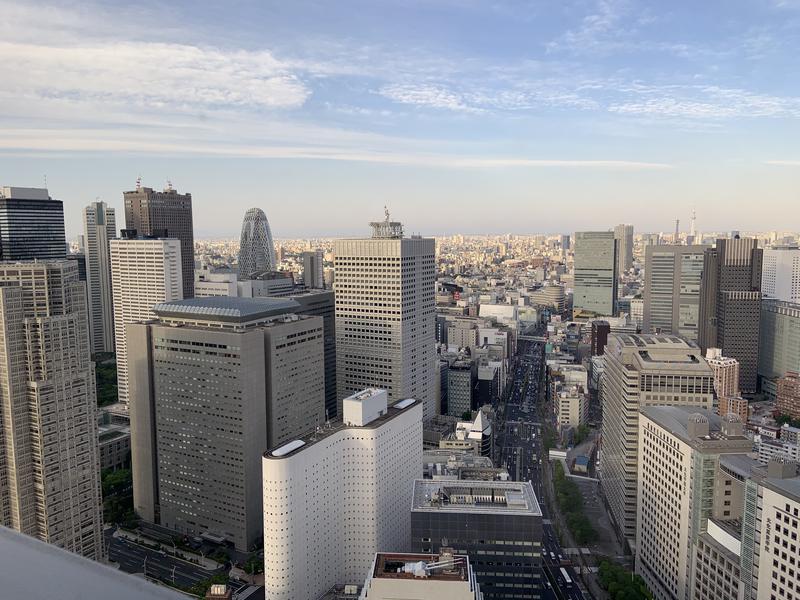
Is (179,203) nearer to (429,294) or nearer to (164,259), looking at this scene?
(164,259)

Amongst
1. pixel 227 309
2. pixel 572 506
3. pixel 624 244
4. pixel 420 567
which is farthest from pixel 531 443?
pixel 624 244

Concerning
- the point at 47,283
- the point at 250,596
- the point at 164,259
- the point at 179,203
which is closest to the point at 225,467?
the point at 250,596

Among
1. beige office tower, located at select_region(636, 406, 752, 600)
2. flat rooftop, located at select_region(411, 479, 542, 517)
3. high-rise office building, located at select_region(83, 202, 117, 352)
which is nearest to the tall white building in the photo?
flat rooftop, located at select_region(411, 479, 542, 517)

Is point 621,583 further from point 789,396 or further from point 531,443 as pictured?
point 789,396

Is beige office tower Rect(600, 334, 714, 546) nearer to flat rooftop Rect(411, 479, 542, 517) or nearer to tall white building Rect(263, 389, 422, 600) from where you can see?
flat rooftop Rect(411, 479, 542, 517)

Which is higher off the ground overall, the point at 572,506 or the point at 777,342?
the point at 777,342
